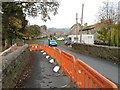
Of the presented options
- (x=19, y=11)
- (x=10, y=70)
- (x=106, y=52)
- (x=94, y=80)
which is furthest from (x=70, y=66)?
(x=19, y=11)

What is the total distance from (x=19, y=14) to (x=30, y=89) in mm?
25208

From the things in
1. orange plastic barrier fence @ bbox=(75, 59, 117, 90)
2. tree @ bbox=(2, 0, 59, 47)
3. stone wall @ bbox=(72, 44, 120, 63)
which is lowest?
stone wall @ bbox=(72, 44, 120, 63)

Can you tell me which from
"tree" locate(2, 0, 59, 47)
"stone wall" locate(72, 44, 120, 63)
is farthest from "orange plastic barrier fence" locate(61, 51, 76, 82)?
"tree" locate(2, 0, 59, 47)

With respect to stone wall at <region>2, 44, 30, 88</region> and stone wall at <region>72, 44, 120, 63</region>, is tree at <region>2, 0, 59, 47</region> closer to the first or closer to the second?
stone wall at <region>72, 44, 120, 63</region>

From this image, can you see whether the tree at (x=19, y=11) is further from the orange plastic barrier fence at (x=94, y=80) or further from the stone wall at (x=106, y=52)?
the orange plastic barrier fence at (x=94, y=80)

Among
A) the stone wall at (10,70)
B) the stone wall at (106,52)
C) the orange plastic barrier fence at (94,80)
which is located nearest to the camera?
the orange plastic barrier fence at (94,80)

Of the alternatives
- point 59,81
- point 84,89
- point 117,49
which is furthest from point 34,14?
point 84,89

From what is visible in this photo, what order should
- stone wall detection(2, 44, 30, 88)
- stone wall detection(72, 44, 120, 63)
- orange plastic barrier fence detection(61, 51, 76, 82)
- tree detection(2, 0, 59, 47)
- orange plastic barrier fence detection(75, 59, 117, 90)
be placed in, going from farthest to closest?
→ tree detection(2, 0, 59, 47) → stone wall detection(72, 44, 120, 63) → orange plastic barrier fence detection(61, 51, 76, 82) → stone wall detection(2, 44, 30, 88) → orange plastic barrier fence detection(75, 59, 117, 90)

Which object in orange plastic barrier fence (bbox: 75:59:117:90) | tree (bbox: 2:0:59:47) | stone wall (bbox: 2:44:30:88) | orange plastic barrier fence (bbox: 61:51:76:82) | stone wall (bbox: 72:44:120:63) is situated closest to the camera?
orange plastic barrier fence (bbox: 75:59:117:90)

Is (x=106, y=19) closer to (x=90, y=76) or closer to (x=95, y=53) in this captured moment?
(x=95, y=53)

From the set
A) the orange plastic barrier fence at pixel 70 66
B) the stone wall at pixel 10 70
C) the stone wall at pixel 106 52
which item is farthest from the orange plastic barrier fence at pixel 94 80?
the stone wall at pixel 106 52

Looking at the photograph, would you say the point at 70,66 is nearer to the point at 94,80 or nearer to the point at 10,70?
the point at 10,70

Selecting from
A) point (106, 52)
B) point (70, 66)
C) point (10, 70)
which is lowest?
point (106, 52)

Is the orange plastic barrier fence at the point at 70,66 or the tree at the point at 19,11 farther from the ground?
the tree at the point at 19,11
